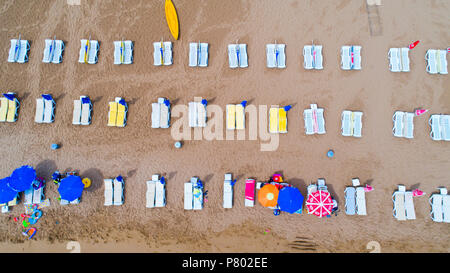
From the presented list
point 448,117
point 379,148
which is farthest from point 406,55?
point 379,148

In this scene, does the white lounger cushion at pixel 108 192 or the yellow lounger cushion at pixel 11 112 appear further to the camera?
the yellow lounger cushion at pixel 11 112

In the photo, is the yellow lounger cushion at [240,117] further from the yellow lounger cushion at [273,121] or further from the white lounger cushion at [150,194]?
the white lounger cushion at [150,194]

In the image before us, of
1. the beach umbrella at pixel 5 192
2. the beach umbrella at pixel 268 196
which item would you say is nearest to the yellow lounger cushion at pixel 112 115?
→ the beach umbrella at pixel 5 192

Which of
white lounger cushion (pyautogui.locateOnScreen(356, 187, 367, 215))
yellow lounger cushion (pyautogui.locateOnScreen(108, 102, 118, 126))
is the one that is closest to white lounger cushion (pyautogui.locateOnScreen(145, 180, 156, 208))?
yellow lounger cushion (pyautogui.locateOnScreen(108, 102, 118, 126))

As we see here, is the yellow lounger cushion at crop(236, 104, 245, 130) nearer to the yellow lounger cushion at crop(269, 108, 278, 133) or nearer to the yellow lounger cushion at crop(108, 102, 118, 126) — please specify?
the yellow lounger cushion at crop(269, 108, 278, 133)

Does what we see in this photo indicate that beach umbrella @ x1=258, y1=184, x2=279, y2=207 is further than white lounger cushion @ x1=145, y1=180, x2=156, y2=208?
No

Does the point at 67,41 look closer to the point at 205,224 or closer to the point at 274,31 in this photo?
the point at 274,31


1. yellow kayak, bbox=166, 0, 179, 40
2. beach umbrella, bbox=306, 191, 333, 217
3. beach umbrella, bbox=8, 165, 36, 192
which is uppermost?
yellow kayak, bbox=166, 0, 179, 40
